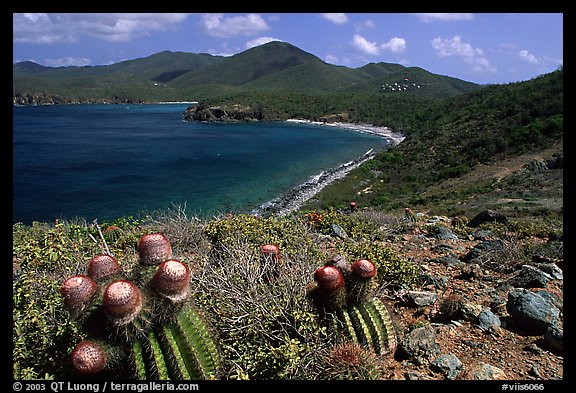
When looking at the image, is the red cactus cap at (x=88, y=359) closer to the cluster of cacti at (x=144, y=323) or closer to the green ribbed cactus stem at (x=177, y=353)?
the cluster of cacti at (x=144, y=323)

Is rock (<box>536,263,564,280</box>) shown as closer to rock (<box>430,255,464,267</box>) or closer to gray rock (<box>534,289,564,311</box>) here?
gray rock (<box>534,289,564,311</box>)

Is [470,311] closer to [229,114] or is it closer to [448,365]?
[448,365]

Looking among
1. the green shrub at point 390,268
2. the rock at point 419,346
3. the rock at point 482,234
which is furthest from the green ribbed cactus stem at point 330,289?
the rock at point 482,234

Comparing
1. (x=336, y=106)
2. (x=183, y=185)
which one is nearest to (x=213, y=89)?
(x=336, y=106)

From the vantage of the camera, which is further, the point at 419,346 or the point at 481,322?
the point at 481,322

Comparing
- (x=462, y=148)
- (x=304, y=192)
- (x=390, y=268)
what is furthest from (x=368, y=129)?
(x=390, y=268)
